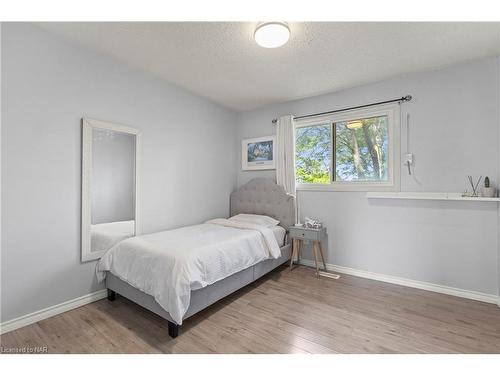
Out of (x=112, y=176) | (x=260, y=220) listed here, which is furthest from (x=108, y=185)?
(x=260, y=220)

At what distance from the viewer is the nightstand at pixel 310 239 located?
3.10 metres

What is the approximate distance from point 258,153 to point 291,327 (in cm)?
270

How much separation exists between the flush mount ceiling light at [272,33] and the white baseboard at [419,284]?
2880 mm

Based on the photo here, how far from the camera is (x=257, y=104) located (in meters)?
3.87

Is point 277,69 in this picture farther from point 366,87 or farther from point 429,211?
point 429,211

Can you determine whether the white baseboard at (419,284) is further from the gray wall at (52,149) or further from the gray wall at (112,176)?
the gray wall at (112,176)

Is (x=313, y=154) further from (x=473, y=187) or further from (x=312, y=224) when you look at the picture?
(x=473, y=187)

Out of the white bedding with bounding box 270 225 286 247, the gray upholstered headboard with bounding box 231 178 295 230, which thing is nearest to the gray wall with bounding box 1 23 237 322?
the gray upholstered headboard with bounding box 231 178 295 230

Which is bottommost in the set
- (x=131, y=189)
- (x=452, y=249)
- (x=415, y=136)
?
(x=452, y=249)

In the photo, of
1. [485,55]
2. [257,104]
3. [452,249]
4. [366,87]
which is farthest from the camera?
[257,104]

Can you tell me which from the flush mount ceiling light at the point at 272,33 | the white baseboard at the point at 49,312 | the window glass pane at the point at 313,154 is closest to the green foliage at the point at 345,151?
the window glass pane at the point at 313,154

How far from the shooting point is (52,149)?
208cm
